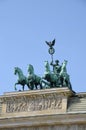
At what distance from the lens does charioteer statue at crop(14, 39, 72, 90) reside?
35906mm

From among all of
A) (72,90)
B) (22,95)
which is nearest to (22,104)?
(22,95)

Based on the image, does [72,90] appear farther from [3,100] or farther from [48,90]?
[3,100]

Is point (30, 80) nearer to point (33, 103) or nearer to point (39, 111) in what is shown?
point (33, 103)

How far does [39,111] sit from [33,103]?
28.2 inches

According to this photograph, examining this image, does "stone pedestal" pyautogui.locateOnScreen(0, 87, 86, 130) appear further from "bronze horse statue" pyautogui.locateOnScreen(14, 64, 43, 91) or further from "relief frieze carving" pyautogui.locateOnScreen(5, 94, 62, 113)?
"bronze horse statue" pyautogui.locateOnScreen(14, 64, 43, 91)

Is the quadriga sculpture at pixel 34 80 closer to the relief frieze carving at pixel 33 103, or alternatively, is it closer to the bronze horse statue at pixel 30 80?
the bronze horse statue at pixel 30 80

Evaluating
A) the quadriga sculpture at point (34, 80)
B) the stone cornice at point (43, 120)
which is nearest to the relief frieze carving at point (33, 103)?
the stone cornice at point (43, 120)

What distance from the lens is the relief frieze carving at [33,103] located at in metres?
35.2

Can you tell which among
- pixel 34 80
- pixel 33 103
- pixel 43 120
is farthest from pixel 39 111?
pixel 34 80

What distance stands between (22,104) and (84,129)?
14.9 feet

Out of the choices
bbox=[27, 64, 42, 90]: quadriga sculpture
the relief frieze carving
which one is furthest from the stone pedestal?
bbox=[27, 64, 42, 90]: quadriga sculpture

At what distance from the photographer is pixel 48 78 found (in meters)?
36.0

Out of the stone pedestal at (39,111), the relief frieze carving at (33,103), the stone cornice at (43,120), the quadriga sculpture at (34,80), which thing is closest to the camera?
the stone cornice at (43,120)

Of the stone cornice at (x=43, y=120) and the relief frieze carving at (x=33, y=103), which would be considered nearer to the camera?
the stone cornice at (x=43, y=120)
